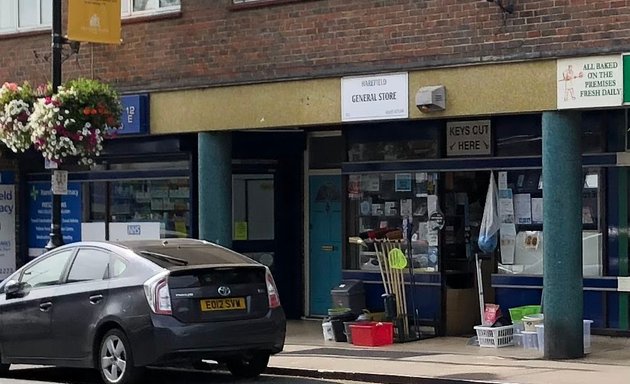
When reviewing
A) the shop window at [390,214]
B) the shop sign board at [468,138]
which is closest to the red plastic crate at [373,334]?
the shop window at [390,214]

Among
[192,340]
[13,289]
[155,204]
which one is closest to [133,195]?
[155,204]

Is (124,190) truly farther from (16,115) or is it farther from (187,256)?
(187,256)

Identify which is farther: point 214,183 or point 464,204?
point 214,183

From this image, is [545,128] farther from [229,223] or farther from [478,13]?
[229,223]

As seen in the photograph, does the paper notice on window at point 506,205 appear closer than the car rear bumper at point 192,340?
No

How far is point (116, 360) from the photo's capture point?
12336 millimetres

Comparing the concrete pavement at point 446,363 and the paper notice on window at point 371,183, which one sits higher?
the paper notice on window at point 371,183

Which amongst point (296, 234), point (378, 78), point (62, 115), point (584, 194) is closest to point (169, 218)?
point (296, 234)

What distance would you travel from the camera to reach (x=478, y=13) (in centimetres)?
1445

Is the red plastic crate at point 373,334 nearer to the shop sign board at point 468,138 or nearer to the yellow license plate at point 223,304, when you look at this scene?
the shop sign board at point 468,138

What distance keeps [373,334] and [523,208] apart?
97.9 inches

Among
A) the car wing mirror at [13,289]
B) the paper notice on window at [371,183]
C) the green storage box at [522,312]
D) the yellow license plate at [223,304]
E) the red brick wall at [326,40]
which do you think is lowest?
the green storage box at [522,312]

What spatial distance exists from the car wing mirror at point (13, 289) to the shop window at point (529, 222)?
6124 millimetres

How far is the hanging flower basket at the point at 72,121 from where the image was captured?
16.2 m
